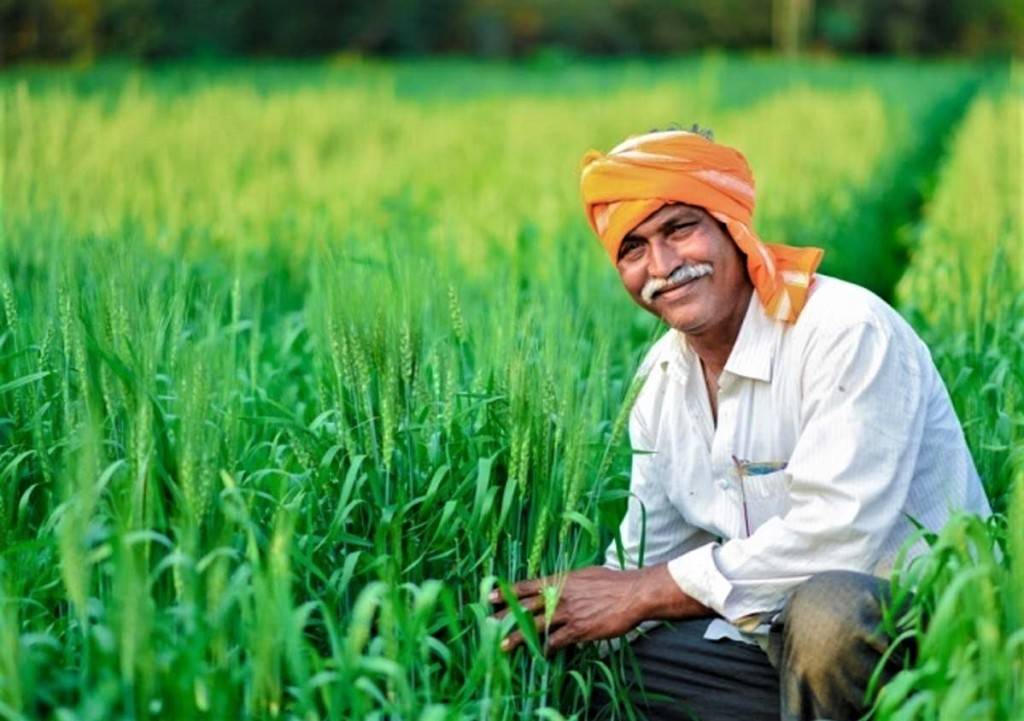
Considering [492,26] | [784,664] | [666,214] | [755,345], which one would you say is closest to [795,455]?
[755,345]

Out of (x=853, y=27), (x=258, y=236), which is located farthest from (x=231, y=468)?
(x=853, y=27)

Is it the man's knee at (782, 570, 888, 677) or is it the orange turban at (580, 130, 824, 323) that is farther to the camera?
the orange turban at (580, 130, 824, 323)

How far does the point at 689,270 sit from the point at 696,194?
141mm

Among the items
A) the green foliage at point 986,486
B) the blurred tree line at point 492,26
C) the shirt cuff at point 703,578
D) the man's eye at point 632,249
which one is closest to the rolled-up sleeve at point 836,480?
the shirt cuff at point 703,578

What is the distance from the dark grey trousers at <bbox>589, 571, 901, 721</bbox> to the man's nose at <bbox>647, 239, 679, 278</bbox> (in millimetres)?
637

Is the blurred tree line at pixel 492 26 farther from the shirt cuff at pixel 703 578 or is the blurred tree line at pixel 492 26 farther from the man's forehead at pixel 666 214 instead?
the shirt cuff at pixel 703 578

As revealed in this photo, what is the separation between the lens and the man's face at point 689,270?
3004 millimetres

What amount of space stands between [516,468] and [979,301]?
2247mm

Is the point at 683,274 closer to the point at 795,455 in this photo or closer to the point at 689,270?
the point at 689,270

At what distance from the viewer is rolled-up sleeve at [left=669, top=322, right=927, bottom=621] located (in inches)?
109

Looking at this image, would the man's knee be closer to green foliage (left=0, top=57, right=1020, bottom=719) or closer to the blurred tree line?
green foliage (left=0, top=57, right=1020, bottom=719)

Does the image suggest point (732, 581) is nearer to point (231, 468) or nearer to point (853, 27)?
point (231, 468)

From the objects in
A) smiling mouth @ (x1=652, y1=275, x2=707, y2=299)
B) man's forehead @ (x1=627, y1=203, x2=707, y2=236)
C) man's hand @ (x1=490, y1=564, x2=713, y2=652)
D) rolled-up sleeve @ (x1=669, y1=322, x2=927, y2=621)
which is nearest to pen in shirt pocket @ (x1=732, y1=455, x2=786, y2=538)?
rolled-up sleeve @ (x1=669, y1=322, x2=927, y2=621)

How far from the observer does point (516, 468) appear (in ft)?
9.71
